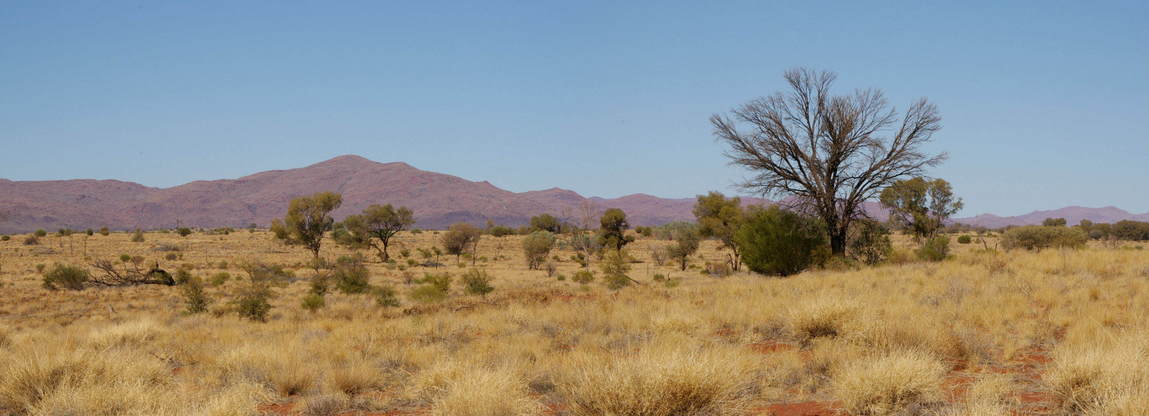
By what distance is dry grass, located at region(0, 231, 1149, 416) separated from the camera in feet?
18.4

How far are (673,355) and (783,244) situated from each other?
20.5 m

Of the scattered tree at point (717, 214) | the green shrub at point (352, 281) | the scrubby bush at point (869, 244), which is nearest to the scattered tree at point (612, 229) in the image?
the scattered tree at point (717, 214)

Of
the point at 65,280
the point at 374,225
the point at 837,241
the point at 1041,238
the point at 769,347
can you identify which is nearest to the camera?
the point at 769,347

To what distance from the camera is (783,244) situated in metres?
24.9

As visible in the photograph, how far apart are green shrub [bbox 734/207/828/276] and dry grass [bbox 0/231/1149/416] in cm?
620

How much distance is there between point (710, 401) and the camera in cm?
549

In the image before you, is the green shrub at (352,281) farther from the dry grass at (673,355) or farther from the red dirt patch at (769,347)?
the red dirt patch at (769,347)

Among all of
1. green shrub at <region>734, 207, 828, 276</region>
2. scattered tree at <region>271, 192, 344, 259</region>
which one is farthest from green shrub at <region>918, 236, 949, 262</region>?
scattered tree at <region>271, 192, 344, 259</region>

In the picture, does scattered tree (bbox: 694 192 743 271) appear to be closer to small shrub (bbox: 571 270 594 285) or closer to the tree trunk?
small shrub (bbox: 571 270 594 285)

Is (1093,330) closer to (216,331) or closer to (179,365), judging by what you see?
(179,365)

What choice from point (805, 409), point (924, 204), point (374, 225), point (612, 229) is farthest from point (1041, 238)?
point (374, 225)

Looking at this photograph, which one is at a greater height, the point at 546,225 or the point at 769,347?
the point at 546,225

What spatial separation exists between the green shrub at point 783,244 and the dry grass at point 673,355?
620 cm

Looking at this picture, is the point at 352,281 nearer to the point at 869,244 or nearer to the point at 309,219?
the point at 309,219
